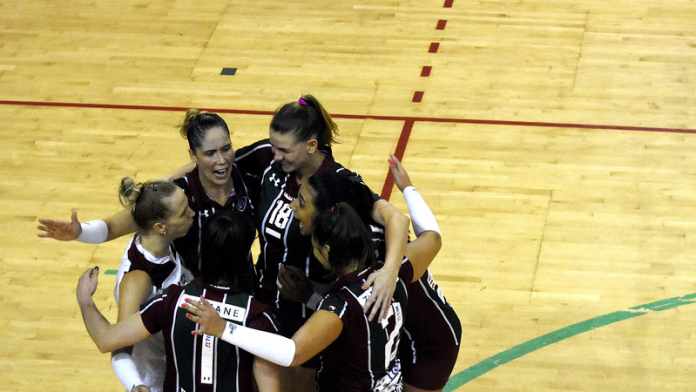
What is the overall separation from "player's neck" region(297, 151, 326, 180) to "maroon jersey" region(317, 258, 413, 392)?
70 centimetres

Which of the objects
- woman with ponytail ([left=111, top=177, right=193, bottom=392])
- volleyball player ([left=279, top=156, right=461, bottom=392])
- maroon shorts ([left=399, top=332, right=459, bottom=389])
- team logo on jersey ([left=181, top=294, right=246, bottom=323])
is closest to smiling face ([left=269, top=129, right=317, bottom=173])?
volleyball player ([left=279, top=156, right=461, bottom=392])

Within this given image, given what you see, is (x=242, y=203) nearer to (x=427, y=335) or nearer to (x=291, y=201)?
(x=291, y=201)

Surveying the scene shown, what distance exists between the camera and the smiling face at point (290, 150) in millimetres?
4871

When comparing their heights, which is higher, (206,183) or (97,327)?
(97,327)

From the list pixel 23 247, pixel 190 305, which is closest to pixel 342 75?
pixel 23 247

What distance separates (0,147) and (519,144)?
3.65 metres

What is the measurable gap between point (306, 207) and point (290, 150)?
510 mm

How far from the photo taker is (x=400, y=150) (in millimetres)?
8477

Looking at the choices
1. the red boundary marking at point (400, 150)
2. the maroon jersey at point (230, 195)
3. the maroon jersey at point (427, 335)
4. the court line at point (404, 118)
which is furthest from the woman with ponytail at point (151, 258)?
the court line at point (404, 118)

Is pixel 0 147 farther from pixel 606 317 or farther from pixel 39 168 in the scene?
pixel 606 317

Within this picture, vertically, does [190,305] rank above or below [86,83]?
above

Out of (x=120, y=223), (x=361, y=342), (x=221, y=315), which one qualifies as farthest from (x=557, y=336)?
(x=221, y=315)

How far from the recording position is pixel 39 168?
8477 millimetres

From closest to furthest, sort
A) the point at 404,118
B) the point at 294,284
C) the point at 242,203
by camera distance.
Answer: the point at 294,284 → the point at 242,203 → the point at 404,118
